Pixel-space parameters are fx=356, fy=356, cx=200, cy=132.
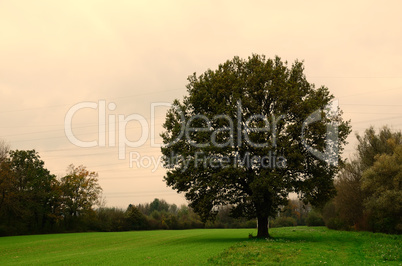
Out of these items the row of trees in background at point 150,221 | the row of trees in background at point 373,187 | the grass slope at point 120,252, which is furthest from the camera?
the row of trees in background at point 150,221

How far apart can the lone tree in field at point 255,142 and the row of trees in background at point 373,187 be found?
528 inches

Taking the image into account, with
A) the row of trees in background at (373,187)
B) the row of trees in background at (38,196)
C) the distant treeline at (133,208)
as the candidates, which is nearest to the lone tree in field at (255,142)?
the distant treeline at (133,208)

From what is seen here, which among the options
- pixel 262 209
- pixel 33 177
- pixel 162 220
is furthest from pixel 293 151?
pixel 162 220

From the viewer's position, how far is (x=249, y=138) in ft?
122

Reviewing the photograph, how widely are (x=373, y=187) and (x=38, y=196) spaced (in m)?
67.7

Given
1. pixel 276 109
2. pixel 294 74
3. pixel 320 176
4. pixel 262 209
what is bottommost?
pixel 262 209

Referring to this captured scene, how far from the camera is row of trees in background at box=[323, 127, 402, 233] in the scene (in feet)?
157

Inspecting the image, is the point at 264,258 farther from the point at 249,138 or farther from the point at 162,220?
the point at 162,220

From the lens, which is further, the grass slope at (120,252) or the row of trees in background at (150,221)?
the row of trees in background at (150,221)

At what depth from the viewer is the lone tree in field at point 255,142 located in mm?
36875

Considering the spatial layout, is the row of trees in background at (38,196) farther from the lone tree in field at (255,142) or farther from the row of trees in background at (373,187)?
the row of trees in background at (373,187)

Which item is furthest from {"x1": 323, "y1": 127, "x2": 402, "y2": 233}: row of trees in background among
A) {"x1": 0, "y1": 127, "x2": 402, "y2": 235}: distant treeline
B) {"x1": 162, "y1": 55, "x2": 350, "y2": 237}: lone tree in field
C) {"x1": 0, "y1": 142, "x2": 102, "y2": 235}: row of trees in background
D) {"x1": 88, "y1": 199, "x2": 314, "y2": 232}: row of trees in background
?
{"x1": 0, "y1": 142, "x2": 102, "y2": 235}: row of trees in background

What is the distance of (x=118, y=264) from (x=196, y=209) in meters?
16.2

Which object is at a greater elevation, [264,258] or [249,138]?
[249,138]
